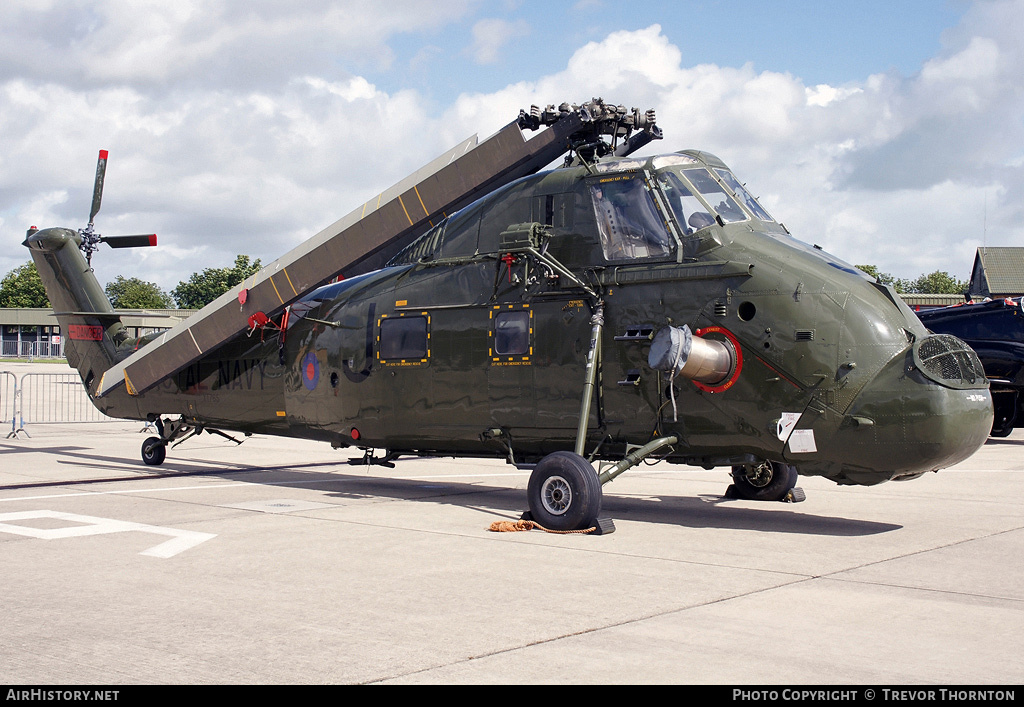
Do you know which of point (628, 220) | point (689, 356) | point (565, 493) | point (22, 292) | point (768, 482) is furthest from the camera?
point (22, 292)

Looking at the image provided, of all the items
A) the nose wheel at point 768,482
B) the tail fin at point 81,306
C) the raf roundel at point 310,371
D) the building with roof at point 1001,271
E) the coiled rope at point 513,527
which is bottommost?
the coiled rope at point 513,527

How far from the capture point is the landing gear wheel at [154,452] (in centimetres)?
1678

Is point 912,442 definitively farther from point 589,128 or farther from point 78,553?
point 78,553

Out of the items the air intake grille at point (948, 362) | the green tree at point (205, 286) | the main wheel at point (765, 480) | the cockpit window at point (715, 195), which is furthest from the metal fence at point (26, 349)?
the air intake grille at point (948, 362)

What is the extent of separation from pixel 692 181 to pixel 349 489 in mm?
6747

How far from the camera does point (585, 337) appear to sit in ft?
35.9

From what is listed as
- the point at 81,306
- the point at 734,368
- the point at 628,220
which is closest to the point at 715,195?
the point at 628,220

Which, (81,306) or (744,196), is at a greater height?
(744,196)

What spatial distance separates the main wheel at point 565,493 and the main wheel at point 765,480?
319 centimetres

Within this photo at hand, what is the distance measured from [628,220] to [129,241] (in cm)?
1052

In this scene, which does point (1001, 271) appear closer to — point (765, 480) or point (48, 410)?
point (48, 410)

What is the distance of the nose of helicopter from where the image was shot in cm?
910

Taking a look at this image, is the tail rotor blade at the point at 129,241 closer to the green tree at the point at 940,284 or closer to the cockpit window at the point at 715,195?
the cockpit window at the point at 715,195

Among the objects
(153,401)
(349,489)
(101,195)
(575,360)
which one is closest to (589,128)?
(575,360)
